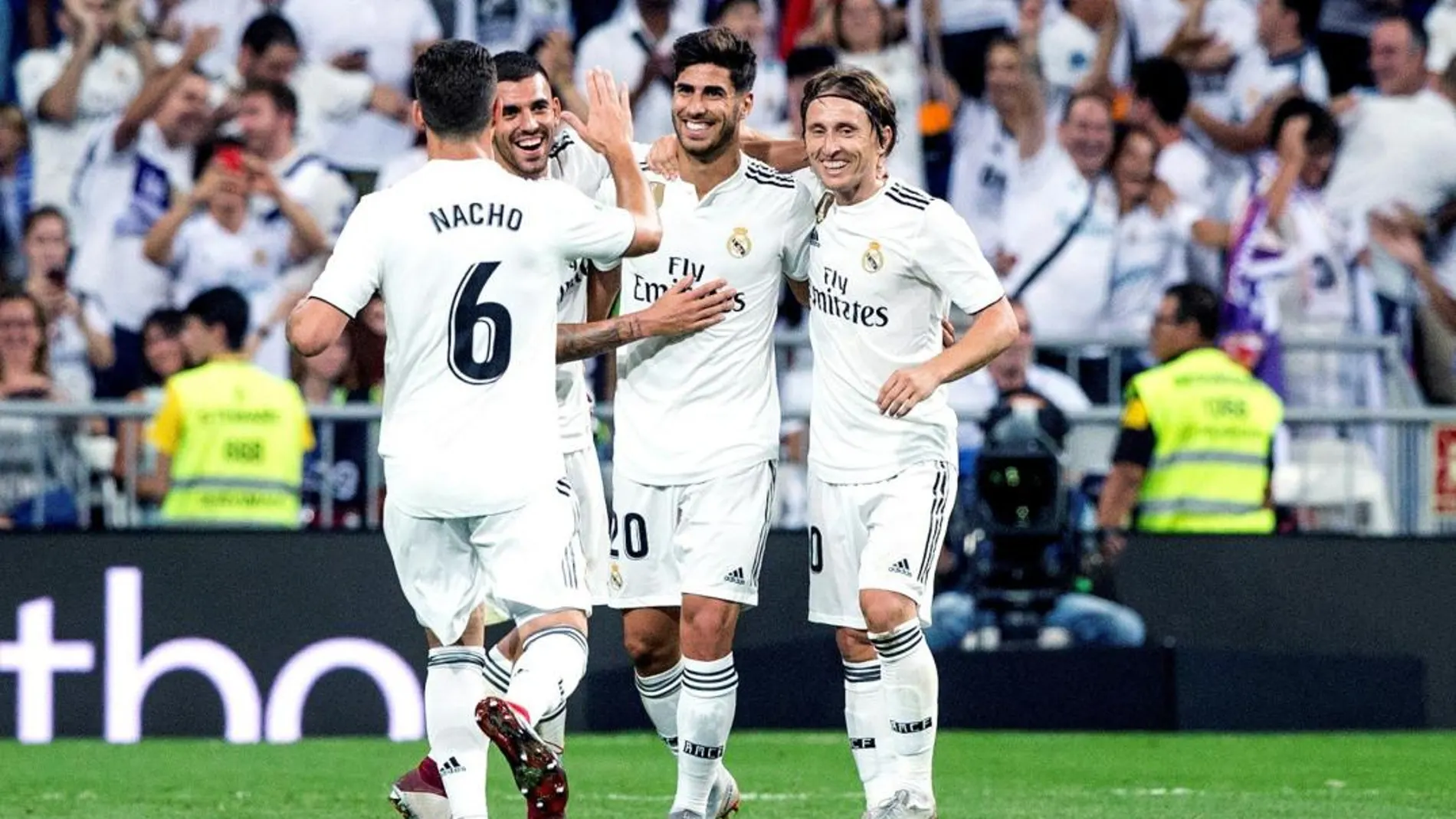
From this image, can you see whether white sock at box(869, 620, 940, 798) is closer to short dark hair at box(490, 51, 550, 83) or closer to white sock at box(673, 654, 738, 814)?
white sock at box(673, 654, 738, 814)

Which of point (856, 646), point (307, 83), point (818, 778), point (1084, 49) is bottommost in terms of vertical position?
point (818, 778)

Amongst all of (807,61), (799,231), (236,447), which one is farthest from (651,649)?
(807,61)

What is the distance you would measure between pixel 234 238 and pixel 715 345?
6134mm

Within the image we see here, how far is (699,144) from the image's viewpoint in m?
7.29

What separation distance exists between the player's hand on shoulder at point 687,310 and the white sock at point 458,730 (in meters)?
1.09

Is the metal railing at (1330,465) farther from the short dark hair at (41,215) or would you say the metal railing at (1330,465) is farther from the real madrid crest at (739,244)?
the real madrid crest at (739,244)

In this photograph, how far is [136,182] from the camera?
516 inches

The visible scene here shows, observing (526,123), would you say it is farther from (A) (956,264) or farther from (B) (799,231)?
(A) (956,264)

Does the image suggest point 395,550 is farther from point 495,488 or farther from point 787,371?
point 787,371

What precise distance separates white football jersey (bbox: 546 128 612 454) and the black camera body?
365 cm

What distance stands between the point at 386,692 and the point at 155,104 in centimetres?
389

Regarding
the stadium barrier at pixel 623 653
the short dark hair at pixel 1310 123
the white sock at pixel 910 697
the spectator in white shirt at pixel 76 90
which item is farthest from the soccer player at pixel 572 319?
the short dark hair at pixel 1310 123

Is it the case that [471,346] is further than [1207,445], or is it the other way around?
[1207,445]

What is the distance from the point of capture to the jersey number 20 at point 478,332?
20.1 feet
